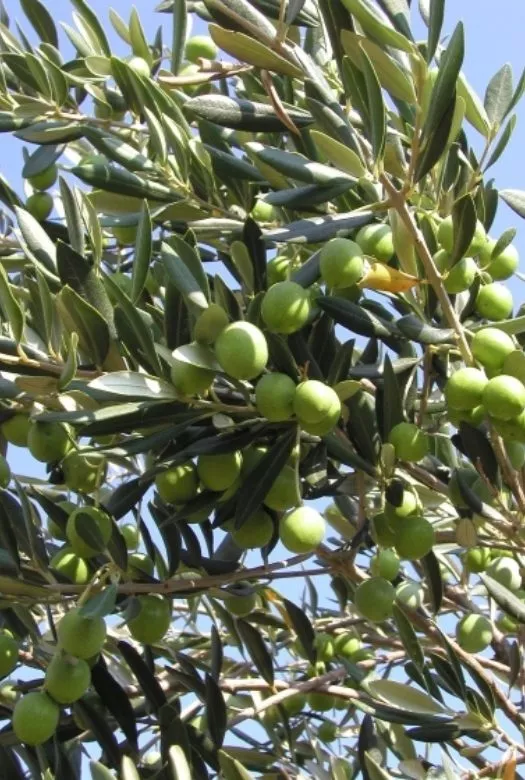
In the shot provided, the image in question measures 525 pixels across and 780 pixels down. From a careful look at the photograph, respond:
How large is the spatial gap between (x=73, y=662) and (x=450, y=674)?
863mm

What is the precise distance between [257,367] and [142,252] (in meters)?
0.36

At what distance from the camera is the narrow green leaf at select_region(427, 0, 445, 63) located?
2.01 m

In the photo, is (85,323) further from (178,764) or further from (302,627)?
(302,627)

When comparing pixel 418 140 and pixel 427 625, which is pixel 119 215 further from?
pixel 427 625

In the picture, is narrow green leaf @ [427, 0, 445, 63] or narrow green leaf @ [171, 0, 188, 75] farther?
narrow green leaf @ [171, 0, 188, 75]

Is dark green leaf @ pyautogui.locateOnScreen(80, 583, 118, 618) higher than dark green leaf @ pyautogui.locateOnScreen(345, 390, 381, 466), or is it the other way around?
dark green leaf @ pyautogui.locateOnScreen(345, 390, 381, 466)

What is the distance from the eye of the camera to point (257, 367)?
1818mm

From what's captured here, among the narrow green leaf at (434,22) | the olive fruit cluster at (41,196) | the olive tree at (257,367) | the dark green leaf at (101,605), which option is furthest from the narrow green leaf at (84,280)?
Answer: the olive fruit cluster at (41,196)

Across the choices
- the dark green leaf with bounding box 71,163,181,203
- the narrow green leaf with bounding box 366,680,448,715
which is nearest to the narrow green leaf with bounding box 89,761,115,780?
the narrow green leaf with bounding box 366,680,448,715

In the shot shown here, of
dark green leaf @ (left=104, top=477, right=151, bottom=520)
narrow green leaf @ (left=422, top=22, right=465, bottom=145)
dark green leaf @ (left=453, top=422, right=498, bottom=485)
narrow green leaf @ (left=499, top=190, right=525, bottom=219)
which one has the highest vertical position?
narrow green leaf @ (left=499, top=190, right=525, bottom=219)

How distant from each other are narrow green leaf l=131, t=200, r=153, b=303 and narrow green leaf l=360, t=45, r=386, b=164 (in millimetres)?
444

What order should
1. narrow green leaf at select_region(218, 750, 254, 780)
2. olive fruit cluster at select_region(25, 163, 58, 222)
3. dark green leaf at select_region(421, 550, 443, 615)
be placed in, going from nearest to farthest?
narrow green leaf at select_region(218, 750, 254, 780)
dark green leaf at select_region(421, 550, 443, 615)
olive fruit cluster at select_region(25, 163, 58, 222)

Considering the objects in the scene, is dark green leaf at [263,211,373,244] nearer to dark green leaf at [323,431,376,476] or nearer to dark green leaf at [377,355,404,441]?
dark green leaf at [377,355,404,441]

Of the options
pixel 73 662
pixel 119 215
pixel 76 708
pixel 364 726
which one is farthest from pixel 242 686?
pixel 119 215
